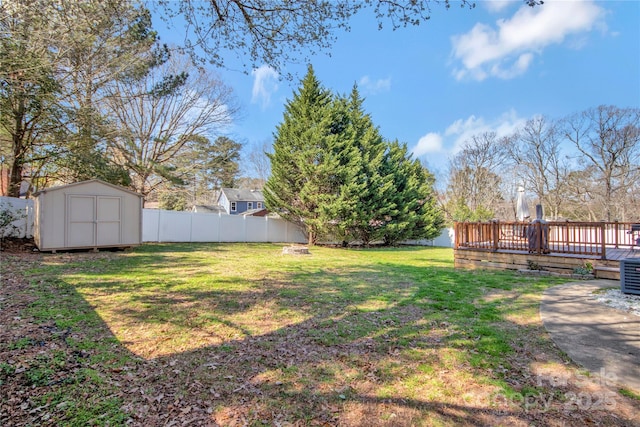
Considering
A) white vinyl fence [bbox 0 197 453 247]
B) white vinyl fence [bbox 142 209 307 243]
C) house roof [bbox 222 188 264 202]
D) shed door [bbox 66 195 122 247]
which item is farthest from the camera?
house roof [bbox 222 188 264 202]

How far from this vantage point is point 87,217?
9180 mm

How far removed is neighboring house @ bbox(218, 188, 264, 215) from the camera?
34.1 meters

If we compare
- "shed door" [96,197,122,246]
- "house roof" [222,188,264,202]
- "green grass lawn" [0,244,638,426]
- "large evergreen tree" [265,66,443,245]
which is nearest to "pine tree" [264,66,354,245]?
"large evergreen tree" [265,66,443,245]

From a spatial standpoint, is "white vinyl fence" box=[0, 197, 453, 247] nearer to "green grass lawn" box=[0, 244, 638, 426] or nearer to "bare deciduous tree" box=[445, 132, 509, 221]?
"green grass lawn" box=[0, 244, 638, 426]

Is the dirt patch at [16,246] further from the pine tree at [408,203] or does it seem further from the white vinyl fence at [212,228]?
the pine tree at [408,203]

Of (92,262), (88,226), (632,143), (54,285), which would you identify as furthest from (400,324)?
(632,143)

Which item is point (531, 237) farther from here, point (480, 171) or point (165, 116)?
point (480, 171)

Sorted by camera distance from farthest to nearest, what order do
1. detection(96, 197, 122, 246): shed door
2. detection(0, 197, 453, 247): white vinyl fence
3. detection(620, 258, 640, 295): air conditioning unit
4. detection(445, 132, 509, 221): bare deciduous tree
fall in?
detection(445, 132, 509, 221): bare deciduous tree
detection(0, 197, 453, 247): white vinyl fence
detection(96, 197, 122, 246): shed door
detection(620, 258, 640, 295): air conditioning unit

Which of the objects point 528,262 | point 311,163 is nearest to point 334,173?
point 311,163

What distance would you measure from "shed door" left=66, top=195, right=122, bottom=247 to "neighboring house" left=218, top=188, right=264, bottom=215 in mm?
24066

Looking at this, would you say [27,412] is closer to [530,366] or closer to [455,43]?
[530,366]

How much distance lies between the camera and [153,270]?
683cm

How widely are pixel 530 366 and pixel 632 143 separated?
25985 mm

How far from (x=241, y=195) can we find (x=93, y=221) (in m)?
25.8
